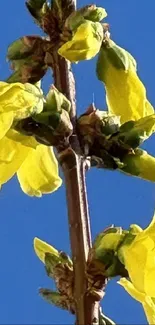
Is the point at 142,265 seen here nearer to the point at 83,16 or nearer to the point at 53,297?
the point at 53,297

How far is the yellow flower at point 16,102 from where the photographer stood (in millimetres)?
728

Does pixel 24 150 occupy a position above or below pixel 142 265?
above

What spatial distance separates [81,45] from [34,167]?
0.16 m

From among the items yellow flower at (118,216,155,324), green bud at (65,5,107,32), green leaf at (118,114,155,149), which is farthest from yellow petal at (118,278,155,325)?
green bud at (65,5,107,32)

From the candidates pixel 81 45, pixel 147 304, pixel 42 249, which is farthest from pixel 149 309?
pixel 81 45

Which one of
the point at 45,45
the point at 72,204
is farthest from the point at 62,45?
the point at 72,204

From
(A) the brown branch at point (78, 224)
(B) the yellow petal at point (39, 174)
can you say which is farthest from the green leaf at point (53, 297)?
(B) the yellow petal at point (39, 174)

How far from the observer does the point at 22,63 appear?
2.63 ft

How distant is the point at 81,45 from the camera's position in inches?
29.0

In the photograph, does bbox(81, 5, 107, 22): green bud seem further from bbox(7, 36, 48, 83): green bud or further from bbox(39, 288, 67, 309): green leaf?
bbox(39, 288, 67, 309): green leaf

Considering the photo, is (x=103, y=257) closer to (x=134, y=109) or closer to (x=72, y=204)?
(x=72, y=204)

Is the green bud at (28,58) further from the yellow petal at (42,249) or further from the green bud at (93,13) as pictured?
the yellow petal at (42,249)

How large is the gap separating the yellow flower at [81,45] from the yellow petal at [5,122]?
0.07 m

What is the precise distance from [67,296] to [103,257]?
0.04 meters
